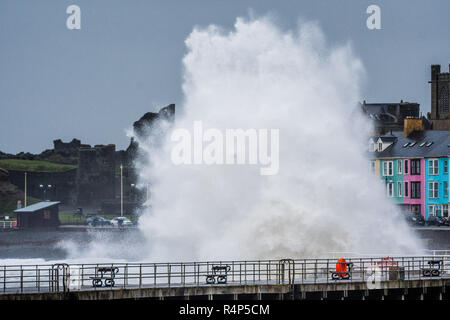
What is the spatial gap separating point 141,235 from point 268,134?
37.0m

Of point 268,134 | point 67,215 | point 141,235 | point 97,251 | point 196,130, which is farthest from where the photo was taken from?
point 67,215

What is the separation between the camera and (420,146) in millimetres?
93000

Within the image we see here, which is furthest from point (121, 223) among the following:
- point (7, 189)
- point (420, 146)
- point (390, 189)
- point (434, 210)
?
point (7, 189)

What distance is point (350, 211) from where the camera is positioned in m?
54.1

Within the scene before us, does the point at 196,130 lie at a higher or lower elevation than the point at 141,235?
higher

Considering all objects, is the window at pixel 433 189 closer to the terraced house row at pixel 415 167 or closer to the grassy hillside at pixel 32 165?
the terraced house row at pixel 415 167

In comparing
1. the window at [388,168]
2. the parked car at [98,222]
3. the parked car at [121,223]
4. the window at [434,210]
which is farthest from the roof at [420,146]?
the parked car at [98,222]

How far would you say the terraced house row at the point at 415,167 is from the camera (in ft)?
294

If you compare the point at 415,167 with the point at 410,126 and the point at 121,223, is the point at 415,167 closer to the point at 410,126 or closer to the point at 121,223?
the point at 410,126

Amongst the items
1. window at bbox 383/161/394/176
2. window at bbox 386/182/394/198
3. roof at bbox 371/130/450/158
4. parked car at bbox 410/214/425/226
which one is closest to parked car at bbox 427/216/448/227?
parked car at bbox 410/214/425/226

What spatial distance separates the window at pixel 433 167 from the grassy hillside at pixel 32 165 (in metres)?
71.1

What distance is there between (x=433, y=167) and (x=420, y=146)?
12.2 ft
